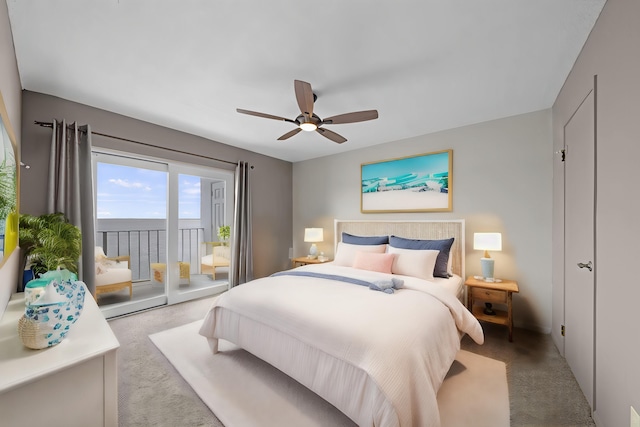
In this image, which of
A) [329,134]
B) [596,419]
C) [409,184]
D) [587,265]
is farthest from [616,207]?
[409,184]

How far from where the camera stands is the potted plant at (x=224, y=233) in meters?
4.34

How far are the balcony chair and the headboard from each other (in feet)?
6.06

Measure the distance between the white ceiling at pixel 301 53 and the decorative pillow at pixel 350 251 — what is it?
5.48 feet

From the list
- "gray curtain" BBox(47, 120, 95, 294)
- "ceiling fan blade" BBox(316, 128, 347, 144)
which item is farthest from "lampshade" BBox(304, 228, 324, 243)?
"gray curtain" BBox(47, 120, 95, 294)

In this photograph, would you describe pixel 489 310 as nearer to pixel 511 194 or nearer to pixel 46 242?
pixel 511 194

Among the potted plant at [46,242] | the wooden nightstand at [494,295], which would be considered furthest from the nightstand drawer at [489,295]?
the potted plant at [46,242]

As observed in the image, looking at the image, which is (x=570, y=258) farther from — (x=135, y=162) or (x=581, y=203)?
(x=135, y=162)

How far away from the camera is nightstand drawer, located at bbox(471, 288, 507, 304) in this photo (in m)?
2.80

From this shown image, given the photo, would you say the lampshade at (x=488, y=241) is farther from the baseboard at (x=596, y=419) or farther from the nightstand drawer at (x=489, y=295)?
the baseboard at (x=596, y=419)

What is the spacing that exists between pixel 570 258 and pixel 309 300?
2.23 m

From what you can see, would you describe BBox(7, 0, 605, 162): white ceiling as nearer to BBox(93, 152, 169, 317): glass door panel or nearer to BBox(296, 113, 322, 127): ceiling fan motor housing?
BBox(296, 113, 322, 127): ceiling fan motor housing

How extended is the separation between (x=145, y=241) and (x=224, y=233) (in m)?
1.09

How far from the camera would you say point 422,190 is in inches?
148

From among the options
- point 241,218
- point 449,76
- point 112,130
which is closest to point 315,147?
point 241,218
